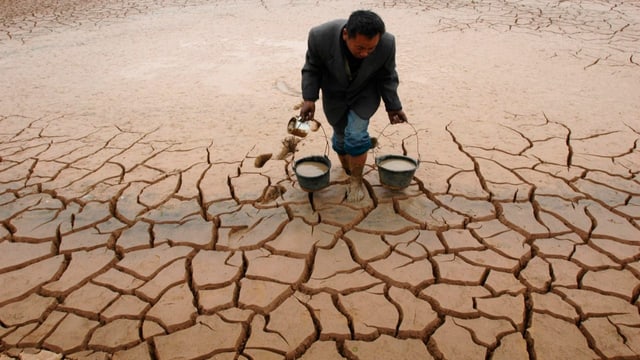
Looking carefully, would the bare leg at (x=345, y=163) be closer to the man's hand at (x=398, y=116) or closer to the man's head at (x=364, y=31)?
the man's hand at (x=398, y=116)

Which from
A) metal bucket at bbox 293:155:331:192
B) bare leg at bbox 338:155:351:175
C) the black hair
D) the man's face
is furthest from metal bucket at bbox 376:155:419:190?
the black hair

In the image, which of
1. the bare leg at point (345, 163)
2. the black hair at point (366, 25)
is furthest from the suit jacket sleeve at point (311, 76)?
the bare leg at point (345, 163)

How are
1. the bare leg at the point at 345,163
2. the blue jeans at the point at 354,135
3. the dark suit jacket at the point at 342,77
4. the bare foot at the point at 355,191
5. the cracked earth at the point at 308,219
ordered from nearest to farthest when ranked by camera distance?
the cracked earth at the point at 308,219, the dark suit jacket at the point at 342,77, the blue jeans at the point at 354,135, the bare foot at the point at 355,191, the bare leg at the point at 345,163

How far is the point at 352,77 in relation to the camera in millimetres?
2523

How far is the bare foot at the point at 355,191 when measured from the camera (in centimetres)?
291

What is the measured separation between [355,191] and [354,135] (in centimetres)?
40

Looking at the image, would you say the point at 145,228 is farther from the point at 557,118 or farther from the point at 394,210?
the point at 557,118

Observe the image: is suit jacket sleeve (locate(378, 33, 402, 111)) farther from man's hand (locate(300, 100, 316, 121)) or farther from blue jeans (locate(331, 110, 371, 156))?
man's hand (locate(300, 100, 316, 121))

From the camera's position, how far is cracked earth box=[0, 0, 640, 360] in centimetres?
203

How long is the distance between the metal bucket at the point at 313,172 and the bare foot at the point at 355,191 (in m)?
0.16

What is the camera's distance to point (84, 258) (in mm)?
2514

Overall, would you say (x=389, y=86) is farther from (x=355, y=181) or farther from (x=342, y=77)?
(x=355, y=181)

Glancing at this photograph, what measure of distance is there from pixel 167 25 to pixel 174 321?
666cm

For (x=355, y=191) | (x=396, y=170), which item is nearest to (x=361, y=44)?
(x=396, y=170)
